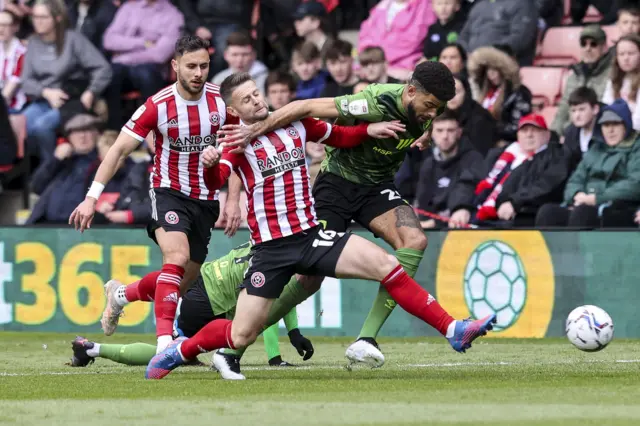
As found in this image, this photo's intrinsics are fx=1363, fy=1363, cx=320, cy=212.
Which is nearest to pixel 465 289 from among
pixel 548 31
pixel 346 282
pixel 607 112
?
pixel 346 282

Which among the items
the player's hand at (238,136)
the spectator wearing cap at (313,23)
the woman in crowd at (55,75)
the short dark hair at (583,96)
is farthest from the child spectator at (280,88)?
the player's hand at (238,136)

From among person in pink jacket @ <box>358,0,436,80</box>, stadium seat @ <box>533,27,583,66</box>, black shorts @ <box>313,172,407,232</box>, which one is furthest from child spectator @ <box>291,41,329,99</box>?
black shorts @ <box>313,172,407,232</box>

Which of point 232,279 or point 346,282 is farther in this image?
point 346,282

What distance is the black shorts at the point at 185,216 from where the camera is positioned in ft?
33.1

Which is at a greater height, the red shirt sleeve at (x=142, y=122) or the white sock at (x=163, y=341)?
the red shirt sleeve at (x=142, y=122)

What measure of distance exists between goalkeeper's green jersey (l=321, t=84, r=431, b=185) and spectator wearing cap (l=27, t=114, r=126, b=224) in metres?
7.47

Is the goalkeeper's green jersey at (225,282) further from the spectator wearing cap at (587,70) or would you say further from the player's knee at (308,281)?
the spectator wearing cap at (587,70)

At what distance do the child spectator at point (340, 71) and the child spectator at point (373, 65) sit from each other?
252 millimetres

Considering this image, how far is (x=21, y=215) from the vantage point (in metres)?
17.9

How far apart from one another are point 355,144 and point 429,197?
19.4 ft

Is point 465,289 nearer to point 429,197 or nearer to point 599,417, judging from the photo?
point 429,197

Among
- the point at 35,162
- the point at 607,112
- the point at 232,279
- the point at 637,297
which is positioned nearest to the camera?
the point at 232,279

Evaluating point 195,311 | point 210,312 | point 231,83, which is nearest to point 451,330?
point 231,83

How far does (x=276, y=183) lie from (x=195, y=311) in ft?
6.86
